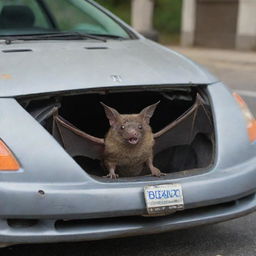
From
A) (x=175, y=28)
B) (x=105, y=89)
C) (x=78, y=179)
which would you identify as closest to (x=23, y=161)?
(x=78, y=179)

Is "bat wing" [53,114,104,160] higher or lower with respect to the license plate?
higher

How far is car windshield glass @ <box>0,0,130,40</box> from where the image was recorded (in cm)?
499

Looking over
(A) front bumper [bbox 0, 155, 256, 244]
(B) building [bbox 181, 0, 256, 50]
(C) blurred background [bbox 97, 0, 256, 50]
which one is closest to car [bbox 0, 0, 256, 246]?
(A) front bumper [bbox 0, 155, 256, 244]

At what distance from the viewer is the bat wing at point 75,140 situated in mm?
3557

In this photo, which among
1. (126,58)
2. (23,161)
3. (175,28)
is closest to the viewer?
(23,161)

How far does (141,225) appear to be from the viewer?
11.0ft

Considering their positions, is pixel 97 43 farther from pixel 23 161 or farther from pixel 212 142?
pixel 23 161

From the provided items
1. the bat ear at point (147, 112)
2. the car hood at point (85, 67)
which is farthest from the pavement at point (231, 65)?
the bat ear at point (147, 112)

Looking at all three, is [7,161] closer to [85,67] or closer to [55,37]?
[85,67]

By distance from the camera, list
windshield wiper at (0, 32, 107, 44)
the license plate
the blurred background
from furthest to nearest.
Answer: the blurred background
windshield wiper at (0, 32, 107, 44)
the license plate

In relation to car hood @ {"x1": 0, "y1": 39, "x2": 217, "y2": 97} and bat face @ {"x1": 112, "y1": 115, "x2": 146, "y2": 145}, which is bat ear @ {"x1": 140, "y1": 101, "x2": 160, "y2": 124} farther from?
car hood @ {"x1": 0, "y1": 39, "x2": 217, "y2": 97}

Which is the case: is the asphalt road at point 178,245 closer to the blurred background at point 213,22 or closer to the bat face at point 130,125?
the bat face at point 130,125

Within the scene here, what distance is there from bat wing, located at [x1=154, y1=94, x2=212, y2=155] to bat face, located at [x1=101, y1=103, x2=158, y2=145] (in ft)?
0.54

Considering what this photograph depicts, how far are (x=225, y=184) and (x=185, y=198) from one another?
270 millimetres
